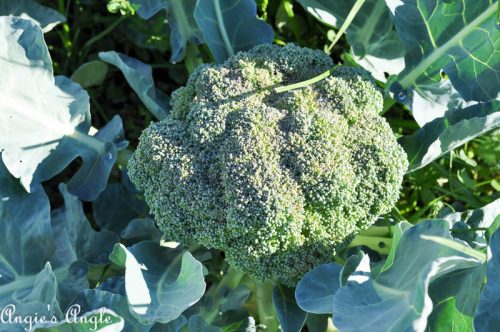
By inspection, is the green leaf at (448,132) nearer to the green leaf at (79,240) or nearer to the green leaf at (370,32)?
the green leaf at (370,32)

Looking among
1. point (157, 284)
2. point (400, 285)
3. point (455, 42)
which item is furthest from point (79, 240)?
point (455, 42)

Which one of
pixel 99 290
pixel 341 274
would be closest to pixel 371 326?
pixel 341 274

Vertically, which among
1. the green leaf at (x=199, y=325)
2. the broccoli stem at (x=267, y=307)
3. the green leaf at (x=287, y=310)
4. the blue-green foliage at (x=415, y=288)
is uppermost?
the blue-green foliage at (x=415, y=288)

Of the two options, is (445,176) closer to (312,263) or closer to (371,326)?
(312,263)

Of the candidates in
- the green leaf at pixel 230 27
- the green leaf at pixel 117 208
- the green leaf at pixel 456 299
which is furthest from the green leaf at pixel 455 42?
the green leaf at pixel 117 208

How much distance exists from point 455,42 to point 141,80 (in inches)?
29.7

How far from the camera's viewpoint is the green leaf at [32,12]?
1.74m

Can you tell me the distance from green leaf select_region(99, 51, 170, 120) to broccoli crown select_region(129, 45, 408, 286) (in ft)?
0.58

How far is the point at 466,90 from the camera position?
1470 millimetres

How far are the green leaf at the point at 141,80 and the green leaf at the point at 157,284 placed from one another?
358mm

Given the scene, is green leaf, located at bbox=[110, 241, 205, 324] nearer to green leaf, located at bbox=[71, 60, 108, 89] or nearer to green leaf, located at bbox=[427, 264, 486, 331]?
green leaf, located at bbox=[427, 264, 486, 331]

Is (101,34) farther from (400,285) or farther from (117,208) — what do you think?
(400,285)

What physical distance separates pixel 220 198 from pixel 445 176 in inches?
28.0

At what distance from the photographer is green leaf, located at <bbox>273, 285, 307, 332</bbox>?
1.41 metres
